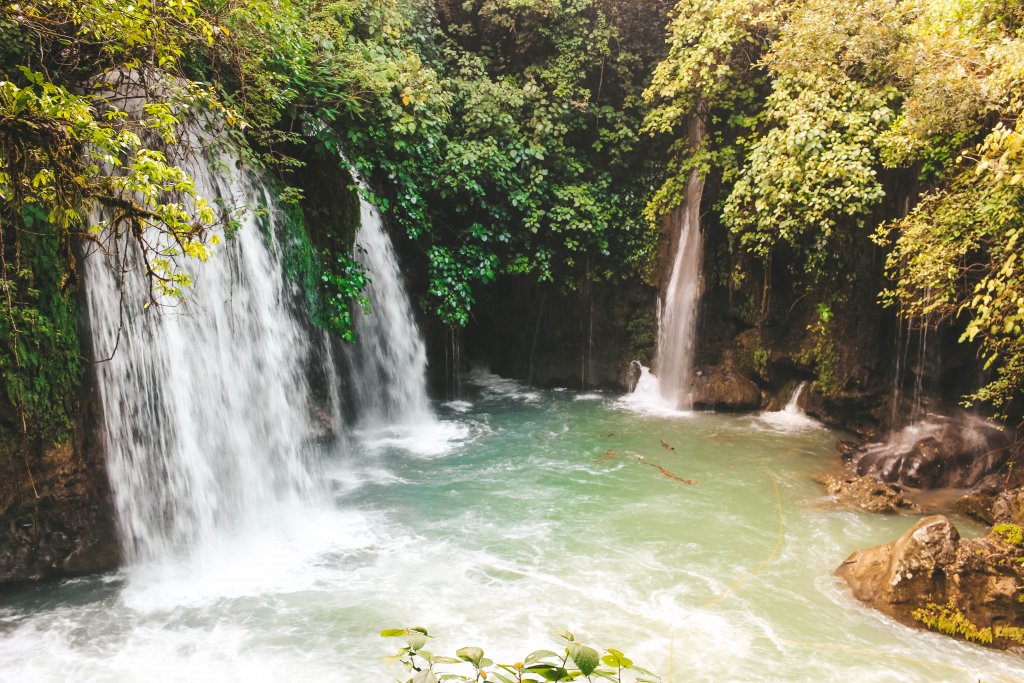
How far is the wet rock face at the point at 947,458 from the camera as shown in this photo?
8.03 m

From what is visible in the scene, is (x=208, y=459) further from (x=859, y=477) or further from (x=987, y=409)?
(x=987, y=409)

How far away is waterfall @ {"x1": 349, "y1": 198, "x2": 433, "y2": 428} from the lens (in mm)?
10359

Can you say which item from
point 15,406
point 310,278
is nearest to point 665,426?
point 310,278

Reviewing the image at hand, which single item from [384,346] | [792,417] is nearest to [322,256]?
[384,346]

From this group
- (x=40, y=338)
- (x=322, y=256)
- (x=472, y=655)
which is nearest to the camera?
(x=472, y=655)

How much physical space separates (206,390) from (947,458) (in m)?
8.94

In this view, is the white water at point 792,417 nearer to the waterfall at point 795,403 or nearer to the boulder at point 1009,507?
the waterfall at point 795,403

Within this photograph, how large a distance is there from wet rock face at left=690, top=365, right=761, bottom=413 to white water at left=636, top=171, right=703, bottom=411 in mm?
193

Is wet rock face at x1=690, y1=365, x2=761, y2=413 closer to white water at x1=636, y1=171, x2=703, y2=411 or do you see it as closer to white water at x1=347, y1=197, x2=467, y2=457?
white water at x1=636, y1=171, x2=703, y2=411

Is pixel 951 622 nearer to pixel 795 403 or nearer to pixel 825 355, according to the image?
pixel 825 355

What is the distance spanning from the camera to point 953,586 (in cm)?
525

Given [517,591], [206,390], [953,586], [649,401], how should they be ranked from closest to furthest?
[953,586] → [517,591] → [206,390] → [649,401]

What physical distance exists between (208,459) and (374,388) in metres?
3.91

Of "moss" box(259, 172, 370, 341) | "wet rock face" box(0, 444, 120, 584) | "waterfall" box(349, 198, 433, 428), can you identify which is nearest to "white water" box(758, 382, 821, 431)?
"waterfall" box(349, 198, 433, 428)
